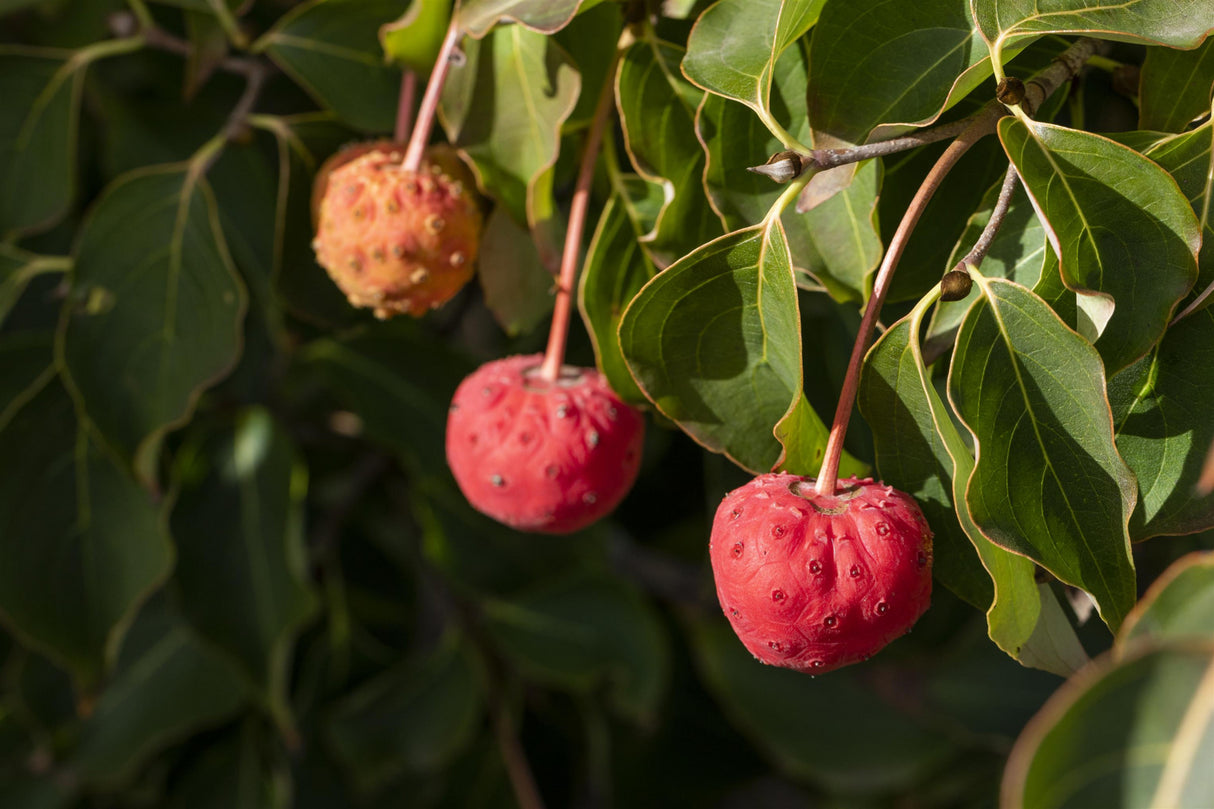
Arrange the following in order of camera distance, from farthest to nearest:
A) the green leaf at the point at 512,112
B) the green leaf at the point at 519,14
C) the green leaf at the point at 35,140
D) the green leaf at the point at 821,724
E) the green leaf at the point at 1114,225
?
the green leaf at the point at 821,724, the green leaf at the point at 35,140, the green leaf at the point at 512,112, the green leaf at the point at 519,14, the green leaf at the point at 1114,225

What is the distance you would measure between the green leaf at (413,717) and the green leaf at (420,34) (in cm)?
96

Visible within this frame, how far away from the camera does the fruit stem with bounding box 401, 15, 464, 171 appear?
699 millimetres

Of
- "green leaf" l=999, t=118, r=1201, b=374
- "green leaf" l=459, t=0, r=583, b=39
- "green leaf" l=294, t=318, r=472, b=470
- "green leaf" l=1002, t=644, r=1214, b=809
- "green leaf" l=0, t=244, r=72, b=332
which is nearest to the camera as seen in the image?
"green leaf" l=1002, t=644, r=1214, b=809

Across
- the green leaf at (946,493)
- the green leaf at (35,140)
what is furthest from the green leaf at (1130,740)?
the green leaf at (35,140)

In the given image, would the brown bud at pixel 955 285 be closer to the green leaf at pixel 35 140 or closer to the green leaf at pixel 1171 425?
the green leaf at pixel 1171 425

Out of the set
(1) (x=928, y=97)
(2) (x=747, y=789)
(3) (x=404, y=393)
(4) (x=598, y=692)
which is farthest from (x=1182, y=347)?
(2) (x=747, y=789)

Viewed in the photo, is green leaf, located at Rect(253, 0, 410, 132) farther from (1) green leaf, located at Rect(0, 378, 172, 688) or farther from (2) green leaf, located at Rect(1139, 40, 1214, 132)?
(2) green leaf, located at Rect(1139, 40, 1214, 132)

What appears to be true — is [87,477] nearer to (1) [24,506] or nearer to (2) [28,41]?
(1) [24,506]

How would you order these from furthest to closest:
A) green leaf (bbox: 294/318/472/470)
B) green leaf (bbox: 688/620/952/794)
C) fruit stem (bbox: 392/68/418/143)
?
green leaf (bbox: 688/620/952/794)
green leaf (bbox: 294/318/472/470)
fruit stem (bbox: 392/68/418/143)

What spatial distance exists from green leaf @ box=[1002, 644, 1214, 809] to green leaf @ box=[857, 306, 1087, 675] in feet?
0.50

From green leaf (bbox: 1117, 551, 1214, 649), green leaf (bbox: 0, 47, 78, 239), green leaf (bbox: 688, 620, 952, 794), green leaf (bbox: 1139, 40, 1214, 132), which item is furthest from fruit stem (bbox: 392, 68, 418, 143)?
green leaf (bbox: 688, 620, 952, 794)

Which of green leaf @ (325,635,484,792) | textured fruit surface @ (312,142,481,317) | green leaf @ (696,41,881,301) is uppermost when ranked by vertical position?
green leaf @ (696,41,881,301)

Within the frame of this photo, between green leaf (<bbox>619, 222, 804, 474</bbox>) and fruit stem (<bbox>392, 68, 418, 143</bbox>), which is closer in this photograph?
green leaf (<bbox>619, 222, 804, 474</bbox>)

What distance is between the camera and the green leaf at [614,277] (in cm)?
75
